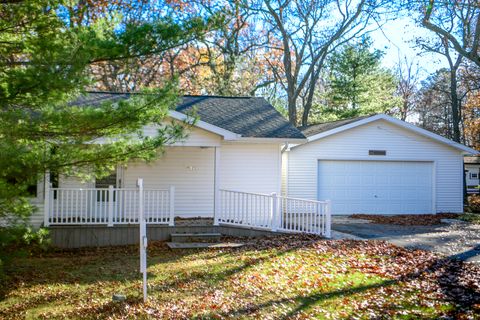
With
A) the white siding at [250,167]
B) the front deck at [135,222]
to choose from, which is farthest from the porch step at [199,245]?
the white siding at [250,167]

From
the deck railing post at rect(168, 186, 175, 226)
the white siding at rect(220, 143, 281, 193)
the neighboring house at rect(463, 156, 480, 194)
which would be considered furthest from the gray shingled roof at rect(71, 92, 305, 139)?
the neighboring house at rect(463, 156, 480, 194)

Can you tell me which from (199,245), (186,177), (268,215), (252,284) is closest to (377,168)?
(268,215)

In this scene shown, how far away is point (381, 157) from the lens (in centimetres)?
1869

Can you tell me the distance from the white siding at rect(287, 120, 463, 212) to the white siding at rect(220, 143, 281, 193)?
2.89 metres

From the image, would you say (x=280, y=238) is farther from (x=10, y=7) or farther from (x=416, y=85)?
(x=416, y=85)

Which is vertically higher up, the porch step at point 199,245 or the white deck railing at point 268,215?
the white deck railing at point 268,215

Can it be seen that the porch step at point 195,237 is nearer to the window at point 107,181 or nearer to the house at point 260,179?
the house at point 260,179

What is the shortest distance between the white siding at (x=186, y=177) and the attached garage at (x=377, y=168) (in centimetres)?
407

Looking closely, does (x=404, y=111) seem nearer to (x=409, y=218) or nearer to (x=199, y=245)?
(x=409, y=218)

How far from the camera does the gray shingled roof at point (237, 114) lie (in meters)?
14.5

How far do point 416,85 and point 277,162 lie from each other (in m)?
→ 32.3

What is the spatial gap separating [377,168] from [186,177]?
27.6ft

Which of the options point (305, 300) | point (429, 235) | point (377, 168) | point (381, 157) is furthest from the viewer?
point (377, 168)

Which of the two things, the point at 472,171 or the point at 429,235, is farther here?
the point at 472,171
